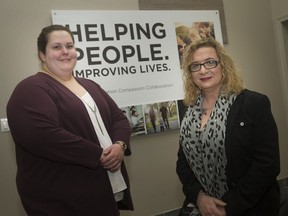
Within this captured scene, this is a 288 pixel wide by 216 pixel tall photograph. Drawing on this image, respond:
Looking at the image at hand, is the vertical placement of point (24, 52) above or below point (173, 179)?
above

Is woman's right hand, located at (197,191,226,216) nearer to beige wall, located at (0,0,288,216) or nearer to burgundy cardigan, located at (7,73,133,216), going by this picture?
burgundy cardigan, located at (7,73,133,216)

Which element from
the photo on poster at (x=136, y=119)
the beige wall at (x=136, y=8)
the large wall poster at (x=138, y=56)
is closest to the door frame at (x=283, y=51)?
the beige wall at (x=136, y=8)

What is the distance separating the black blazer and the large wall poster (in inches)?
65.6

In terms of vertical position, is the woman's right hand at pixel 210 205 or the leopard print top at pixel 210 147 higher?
the leopard print top at pixel 210 147

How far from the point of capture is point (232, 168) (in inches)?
55.9

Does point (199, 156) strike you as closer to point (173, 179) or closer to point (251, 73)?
point (173, 179)

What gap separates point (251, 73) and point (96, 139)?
262cm

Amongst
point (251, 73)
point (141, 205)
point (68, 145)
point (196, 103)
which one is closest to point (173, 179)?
point (141, 205)

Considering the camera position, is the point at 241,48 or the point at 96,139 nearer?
the point at 96,139

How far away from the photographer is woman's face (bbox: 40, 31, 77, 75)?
1.71 metres

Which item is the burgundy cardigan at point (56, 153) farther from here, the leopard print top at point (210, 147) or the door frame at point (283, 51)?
the door frame at point (283, 51)

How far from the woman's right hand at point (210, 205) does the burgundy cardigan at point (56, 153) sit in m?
0.45

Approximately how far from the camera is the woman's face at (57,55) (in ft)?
5.62

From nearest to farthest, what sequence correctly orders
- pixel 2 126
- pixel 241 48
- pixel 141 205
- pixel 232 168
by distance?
pixel 232 168
pixel 2 126
pixel 141 205
pixel 241 48
